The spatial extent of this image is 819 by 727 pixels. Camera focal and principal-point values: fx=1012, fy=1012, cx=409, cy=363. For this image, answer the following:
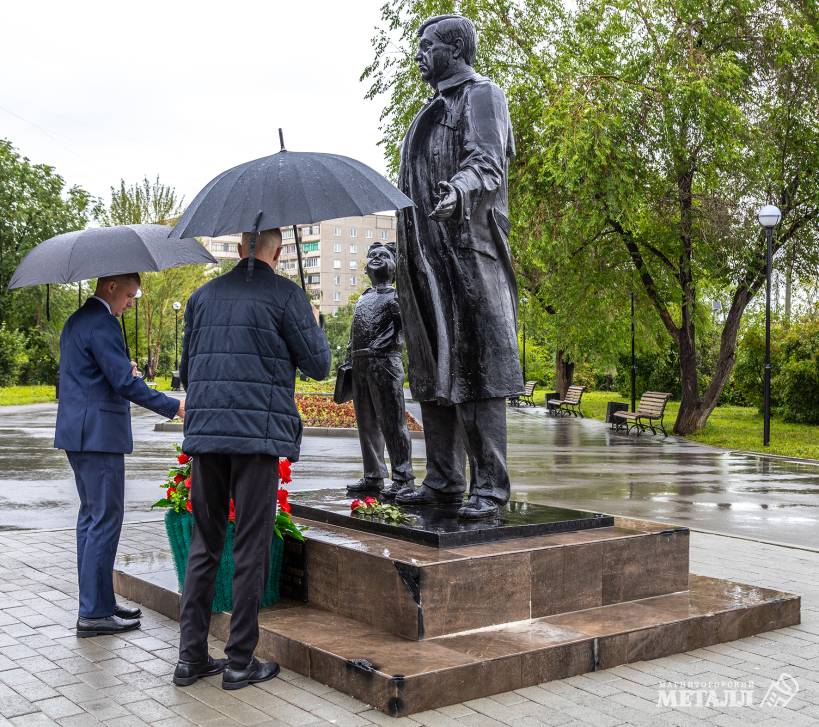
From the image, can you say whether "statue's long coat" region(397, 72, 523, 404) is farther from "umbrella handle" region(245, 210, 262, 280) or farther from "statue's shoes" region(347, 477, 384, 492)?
"umbrella handle" region(245, 210, 262, 280)

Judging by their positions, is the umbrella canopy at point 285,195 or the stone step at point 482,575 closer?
the umbrella canopy at point 285,195

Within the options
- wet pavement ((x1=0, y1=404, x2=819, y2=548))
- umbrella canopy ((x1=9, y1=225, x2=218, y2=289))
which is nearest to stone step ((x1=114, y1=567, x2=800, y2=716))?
umbrella canopy ((x1=9, y1=225, x2=218, y2=289))

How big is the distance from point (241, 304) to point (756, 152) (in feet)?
60.2

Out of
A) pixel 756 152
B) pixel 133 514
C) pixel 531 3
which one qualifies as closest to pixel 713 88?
pixel 756 152

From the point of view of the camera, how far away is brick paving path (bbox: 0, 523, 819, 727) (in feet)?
13.9

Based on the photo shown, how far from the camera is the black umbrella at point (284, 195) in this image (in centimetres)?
452

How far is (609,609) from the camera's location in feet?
18.2

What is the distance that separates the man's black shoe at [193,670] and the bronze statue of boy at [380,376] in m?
2.18

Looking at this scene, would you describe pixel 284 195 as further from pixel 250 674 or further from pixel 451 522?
pixel 250 674

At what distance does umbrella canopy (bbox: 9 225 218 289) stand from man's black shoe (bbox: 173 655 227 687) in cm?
211

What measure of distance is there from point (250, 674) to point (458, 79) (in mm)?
3593

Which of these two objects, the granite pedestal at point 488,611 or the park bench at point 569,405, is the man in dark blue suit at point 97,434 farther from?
the park bench at point 569,405

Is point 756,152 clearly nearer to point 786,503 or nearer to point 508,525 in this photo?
point 786,503

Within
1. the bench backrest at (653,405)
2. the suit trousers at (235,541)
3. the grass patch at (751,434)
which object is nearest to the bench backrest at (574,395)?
the grass patch at (751,434)
